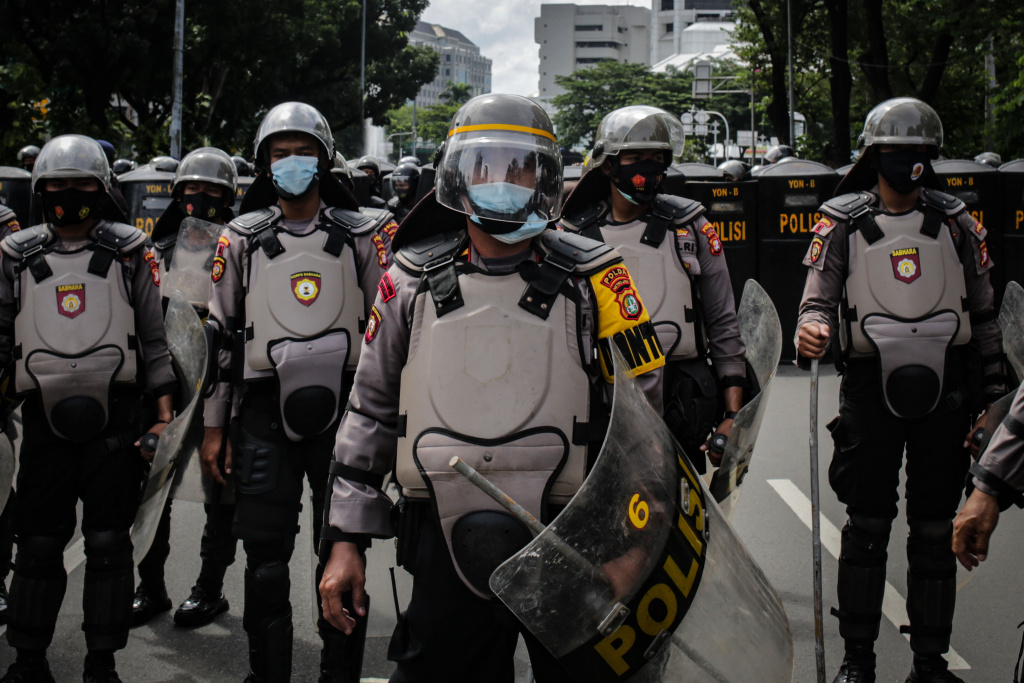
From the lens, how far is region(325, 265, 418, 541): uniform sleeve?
2.77 metres

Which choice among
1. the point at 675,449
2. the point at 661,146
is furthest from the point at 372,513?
the point at 661,146

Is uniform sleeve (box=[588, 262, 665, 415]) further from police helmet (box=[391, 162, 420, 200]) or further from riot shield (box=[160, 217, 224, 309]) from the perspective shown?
police helmet (box=[391, 162, 420, 200])

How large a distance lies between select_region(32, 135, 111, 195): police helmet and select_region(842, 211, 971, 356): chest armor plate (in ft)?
9.55

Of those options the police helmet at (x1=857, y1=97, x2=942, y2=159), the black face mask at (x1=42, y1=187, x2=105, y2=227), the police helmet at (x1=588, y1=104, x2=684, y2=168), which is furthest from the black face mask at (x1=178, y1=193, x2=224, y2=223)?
the police helmet at (x1=857, y1=97, x2=942, y2=159)

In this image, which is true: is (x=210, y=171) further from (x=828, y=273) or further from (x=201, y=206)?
(x=828, y=273)

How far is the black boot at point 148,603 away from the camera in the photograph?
4.92 m

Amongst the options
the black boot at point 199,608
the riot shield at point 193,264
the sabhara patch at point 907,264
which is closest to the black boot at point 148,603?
the black boot at point 199,608

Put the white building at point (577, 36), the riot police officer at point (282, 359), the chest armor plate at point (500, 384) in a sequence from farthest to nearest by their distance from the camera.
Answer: the white building at point (577, 36) → the riot police officer at point (282, 359) → the chest armor plate at point (500, 384)

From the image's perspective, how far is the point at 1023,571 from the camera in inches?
218

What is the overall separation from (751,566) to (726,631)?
17 cm

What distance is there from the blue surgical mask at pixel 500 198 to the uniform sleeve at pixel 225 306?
1.62 meters

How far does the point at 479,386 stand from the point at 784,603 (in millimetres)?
3067

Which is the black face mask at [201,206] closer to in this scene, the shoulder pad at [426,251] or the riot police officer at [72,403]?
the riot police officer at [72,403]

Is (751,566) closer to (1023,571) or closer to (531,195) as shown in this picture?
(531,195)
